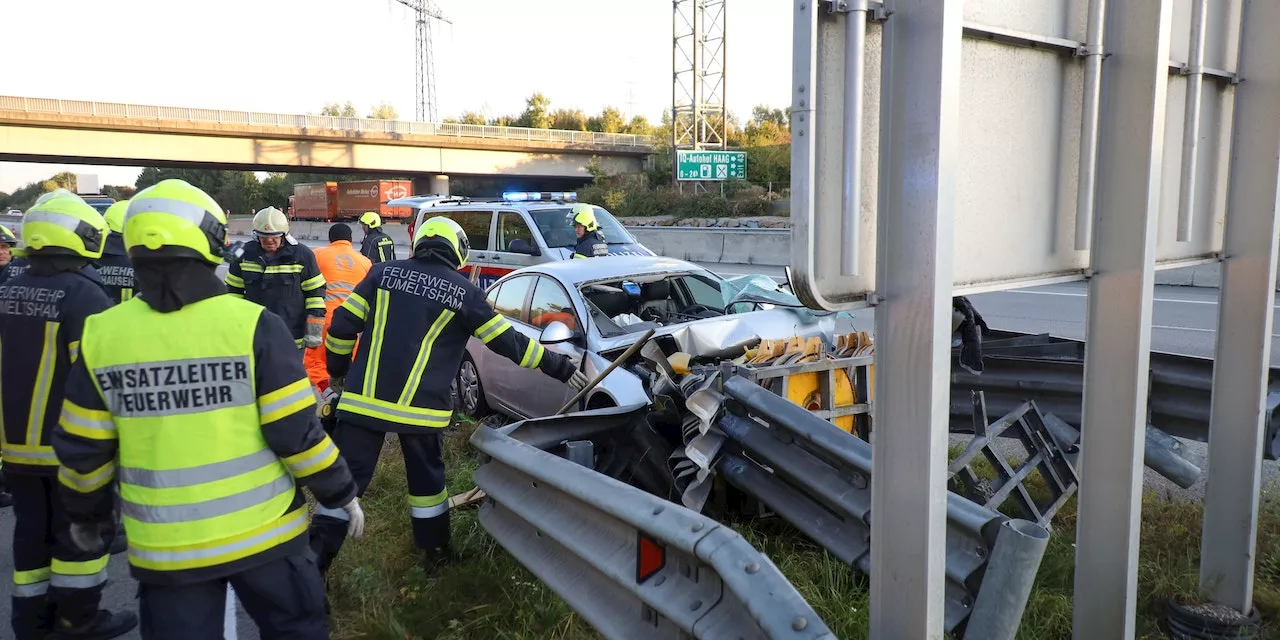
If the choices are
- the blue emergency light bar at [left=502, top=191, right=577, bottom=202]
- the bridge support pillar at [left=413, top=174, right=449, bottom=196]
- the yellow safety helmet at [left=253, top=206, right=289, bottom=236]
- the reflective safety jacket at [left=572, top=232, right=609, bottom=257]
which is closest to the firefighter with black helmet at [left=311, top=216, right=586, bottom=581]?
the yellow safety helmet at [left=253, top=206, right=289, bottom=236]

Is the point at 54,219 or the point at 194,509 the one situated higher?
the point at 54,219

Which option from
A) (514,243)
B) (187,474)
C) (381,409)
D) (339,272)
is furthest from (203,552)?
(514,243)

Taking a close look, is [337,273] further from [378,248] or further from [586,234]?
[586,234]

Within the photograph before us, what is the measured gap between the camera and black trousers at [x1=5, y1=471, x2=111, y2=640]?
3.56m

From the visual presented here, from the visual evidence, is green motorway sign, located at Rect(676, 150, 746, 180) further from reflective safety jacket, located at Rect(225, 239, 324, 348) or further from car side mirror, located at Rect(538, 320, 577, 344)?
car side mirror, located at Rect(538, 320, 577, 344)

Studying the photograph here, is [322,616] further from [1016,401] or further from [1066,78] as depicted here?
[1016,401]

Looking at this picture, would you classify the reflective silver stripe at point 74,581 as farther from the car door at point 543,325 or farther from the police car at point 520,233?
the police car at point 520,233

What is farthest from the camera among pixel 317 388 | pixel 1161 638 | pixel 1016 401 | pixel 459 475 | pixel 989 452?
pixel 317 388

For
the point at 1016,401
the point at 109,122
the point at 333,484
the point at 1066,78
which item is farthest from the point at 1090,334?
the point at 109,122

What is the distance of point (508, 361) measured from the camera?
6.98m

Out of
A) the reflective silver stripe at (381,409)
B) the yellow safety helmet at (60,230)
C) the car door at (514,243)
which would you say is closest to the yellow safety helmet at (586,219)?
the car door at (514,243)

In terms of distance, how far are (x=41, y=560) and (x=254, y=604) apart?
1.70 meters

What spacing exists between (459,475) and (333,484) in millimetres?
2922

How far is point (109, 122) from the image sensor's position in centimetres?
3644
